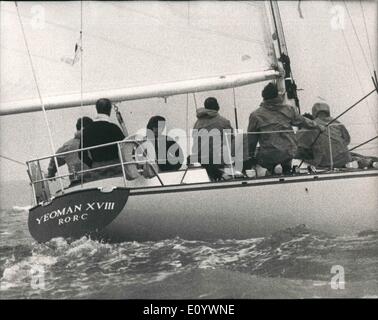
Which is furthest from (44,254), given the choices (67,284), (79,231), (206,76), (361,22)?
(361,22)

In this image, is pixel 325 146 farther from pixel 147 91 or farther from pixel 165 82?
pixel 147 91

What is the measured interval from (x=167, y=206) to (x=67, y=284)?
1.20 m

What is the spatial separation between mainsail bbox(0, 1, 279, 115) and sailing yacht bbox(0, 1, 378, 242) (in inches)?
0.5

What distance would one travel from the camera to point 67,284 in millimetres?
5566

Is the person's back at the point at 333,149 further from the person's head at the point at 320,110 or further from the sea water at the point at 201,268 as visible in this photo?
the sea water at the point at 201,268

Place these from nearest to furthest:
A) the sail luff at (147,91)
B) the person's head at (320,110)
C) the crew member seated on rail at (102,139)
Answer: the crew member seated on rail at (102,139) → the person's head at (320,110) → the sail luff at (147,91)

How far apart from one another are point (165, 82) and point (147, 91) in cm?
25

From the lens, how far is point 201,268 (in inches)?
227

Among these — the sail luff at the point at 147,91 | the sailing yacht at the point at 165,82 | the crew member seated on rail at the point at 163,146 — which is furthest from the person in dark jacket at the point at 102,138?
the sail luff at the point at 147,91

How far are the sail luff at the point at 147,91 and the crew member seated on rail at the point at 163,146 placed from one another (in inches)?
24.2

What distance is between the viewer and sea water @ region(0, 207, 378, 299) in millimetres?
5305

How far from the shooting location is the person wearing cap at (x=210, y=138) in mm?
6953

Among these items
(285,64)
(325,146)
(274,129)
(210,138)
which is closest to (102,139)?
(210,138)
